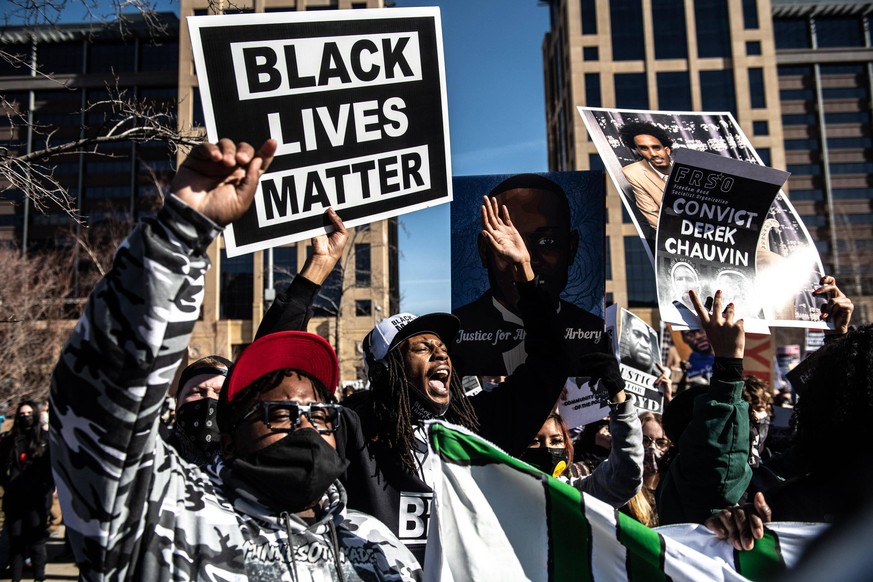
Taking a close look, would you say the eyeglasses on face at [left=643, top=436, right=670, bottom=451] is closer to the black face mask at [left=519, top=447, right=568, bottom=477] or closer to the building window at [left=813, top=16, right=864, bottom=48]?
the black face mask at [left=519, top=447, right=568, bottom=477]

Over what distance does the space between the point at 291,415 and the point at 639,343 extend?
5.01 metres

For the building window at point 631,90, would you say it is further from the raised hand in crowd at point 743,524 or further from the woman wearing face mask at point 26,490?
the raised hand in crowd at point 743,524

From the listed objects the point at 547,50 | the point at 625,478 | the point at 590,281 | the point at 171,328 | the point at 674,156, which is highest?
the point at 547,50

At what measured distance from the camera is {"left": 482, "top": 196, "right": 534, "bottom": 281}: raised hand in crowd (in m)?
3.28

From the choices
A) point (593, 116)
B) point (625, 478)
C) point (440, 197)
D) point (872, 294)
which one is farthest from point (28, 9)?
point (872, 294)

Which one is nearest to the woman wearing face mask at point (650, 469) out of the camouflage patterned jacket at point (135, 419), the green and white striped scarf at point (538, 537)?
the green and white striped scarf at point (538, 537)

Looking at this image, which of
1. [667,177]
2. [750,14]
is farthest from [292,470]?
[750,14]

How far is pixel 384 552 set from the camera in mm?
2082

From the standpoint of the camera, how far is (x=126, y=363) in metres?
1.50

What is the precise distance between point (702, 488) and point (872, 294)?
1880 inches

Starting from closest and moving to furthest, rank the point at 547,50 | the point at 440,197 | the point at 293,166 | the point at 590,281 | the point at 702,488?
the point at 702,488, the point at 293,166, the point at 440,197, the point at 590,281, the point at 547,50

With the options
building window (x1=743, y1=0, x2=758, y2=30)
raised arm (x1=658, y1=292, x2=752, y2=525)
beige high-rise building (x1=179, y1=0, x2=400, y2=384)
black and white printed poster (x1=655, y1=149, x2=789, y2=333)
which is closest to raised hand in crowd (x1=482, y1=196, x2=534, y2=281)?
black and white printed poster (x1=655, y1=149, x2=789, y2=333)

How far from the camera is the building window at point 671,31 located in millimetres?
57125

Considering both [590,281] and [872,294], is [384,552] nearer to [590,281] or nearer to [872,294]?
[590,281]
